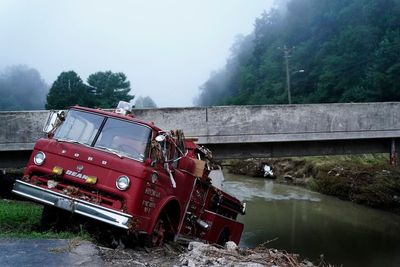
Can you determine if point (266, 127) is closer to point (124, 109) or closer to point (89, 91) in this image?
point (124, 109)

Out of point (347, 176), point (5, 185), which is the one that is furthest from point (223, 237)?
point (347, 176)

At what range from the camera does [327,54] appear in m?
68.9

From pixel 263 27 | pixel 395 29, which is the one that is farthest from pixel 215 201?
pixel 263 27

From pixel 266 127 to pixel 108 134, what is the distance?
24.5 feet

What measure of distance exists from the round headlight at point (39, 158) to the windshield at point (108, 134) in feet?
1.27

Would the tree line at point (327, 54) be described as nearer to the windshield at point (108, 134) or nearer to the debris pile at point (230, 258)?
the debris pile at point (230, 258)

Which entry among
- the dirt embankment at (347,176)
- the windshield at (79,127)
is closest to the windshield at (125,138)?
the windshield at (79,127)

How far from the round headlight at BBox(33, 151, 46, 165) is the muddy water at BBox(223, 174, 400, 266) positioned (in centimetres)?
585

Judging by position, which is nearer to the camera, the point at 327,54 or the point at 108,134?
the point at 108,134

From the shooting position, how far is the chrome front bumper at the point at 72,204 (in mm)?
7027

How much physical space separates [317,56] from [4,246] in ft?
225

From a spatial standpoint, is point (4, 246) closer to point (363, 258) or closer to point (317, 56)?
point (363, 258)

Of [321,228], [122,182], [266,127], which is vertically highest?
[266,127]

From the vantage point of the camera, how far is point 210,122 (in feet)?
46.9
